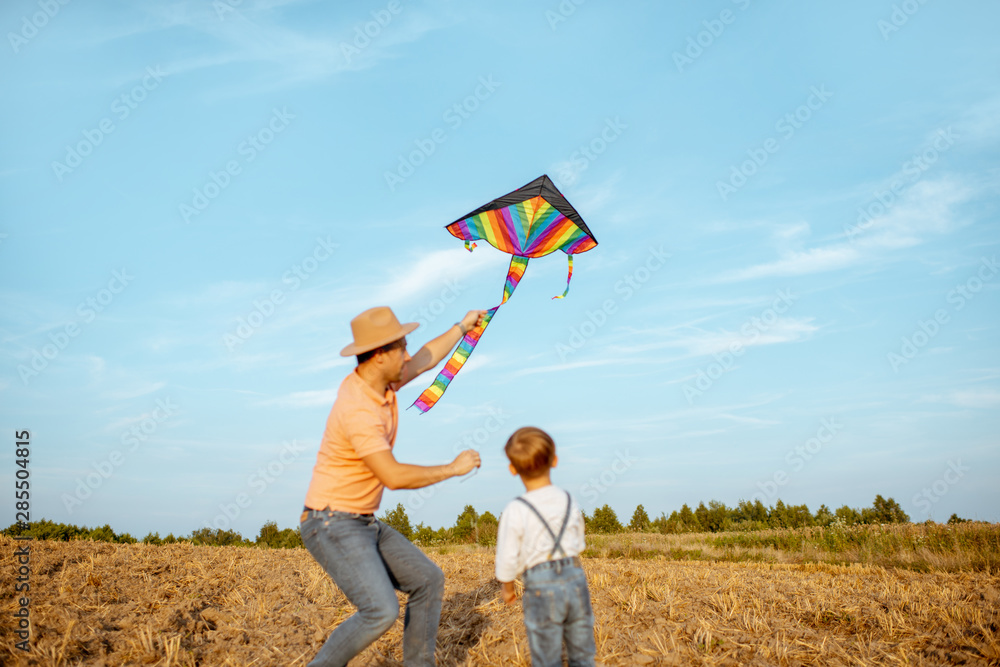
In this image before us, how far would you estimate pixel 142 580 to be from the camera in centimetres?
761

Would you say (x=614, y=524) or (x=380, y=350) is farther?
(x=614, y=524)

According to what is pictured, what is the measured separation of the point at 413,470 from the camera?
3.71 m

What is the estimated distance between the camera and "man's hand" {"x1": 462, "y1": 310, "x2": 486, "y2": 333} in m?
5.02

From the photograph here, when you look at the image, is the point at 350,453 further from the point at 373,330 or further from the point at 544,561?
the point at 544,561

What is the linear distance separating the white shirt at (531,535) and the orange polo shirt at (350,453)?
2.75 feet

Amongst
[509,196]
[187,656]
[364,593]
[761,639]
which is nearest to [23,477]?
[187,656]

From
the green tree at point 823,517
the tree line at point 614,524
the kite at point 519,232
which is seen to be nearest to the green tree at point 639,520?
the tree line at point 614,524

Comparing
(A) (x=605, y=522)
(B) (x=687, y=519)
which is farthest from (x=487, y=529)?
(B) (x=687, y=519)

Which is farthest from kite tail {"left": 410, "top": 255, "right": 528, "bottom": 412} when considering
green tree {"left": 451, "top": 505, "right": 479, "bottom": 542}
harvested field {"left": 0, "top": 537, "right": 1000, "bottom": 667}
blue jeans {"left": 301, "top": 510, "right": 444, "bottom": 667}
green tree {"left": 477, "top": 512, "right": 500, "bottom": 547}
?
green tree {"left": 451, "top": 505, "right": 479, "bottom": 542}

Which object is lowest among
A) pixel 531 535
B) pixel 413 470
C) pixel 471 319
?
pixel 531 535

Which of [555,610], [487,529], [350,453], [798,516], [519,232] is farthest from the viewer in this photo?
[798,516]

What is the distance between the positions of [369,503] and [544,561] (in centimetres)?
114

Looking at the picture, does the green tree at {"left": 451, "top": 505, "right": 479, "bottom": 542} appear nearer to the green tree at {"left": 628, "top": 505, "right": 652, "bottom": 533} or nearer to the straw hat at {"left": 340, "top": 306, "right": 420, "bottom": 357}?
the green tree at {"left": 628, "top": 505, "right": 652, "bottom": 533}

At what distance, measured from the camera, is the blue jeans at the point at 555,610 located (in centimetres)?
345
